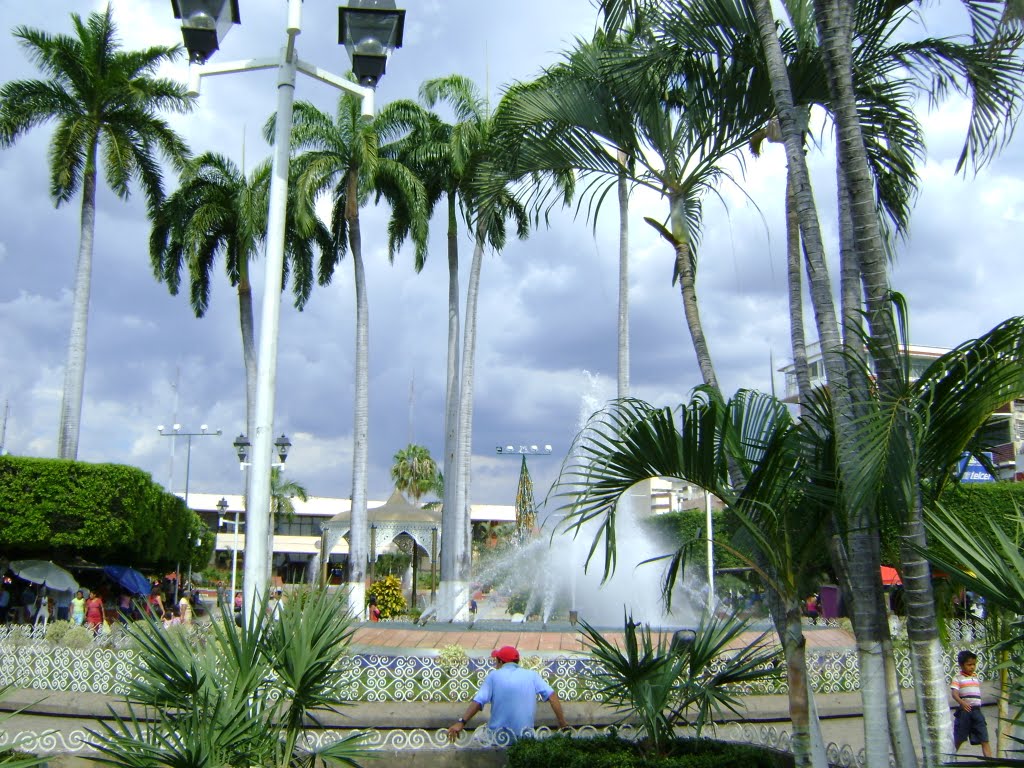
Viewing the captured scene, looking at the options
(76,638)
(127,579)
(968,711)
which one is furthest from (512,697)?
(127,579)

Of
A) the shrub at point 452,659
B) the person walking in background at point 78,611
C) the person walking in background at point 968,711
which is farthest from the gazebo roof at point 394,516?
the person walking in background at point 968,711

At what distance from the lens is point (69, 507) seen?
2133 centimetres

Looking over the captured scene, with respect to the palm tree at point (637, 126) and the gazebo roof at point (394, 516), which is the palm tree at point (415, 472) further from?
the palm tree at point (637, 126)

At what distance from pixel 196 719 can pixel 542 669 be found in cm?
552

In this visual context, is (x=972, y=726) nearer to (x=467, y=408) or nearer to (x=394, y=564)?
(x=467, y=408)

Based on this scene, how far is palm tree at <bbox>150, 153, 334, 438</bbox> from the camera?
28953mm

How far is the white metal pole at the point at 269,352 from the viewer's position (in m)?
6.26

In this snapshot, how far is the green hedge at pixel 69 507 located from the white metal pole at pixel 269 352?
16822 millimetres

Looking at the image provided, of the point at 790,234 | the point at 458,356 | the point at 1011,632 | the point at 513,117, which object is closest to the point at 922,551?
the point at 1011,632

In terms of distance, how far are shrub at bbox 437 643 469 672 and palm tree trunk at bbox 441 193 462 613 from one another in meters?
12.2

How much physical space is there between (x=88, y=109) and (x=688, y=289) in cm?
2419

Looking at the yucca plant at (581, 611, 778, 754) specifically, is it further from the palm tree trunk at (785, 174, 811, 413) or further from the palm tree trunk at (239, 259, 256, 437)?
the palm tree trunk at (239, 259, 256, 437)

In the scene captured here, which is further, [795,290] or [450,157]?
[450,157]

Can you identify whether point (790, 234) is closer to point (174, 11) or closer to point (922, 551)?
point (922, 551)
